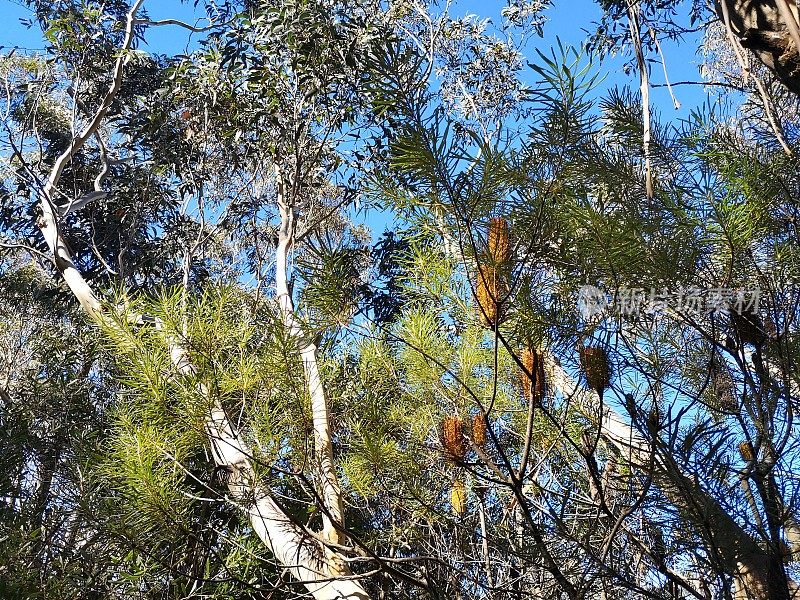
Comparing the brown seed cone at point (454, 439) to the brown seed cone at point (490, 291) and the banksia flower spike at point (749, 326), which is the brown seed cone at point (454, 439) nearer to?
the brown seed cone at point (490, 291)

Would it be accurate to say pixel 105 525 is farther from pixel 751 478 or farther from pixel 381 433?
pixel 751 478

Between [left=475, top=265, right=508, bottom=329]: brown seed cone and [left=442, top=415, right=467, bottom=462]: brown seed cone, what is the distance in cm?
35

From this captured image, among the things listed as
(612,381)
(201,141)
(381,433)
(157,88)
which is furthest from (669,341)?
(157,88)

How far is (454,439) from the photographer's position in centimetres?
138

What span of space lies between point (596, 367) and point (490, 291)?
0.72 ft

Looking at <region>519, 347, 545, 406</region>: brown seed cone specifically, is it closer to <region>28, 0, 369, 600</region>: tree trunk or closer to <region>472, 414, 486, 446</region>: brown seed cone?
<region>472, 414, 486, 446</region>: brown seed cone

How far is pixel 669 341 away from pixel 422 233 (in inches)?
18.7

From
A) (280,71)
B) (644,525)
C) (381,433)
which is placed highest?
(280,71)

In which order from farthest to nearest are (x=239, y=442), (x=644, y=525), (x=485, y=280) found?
(x=239, y=442) < (x=644, y=525) < (x=485, y=280)

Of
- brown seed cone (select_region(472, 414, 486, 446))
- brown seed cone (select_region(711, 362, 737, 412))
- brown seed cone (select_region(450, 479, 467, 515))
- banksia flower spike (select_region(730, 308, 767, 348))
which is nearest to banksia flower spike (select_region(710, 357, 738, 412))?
brown seed cone (select_region(711, 362, 737, 412))

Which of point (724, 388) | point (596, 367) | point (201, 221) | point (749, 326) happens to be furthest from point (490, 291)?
point (201, 221)

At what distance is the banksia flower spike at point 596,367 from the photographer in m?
1.09

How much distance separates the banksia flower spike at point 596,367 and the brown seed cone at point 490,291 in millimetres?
145

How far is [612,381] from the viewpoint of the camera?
1.12 metres
